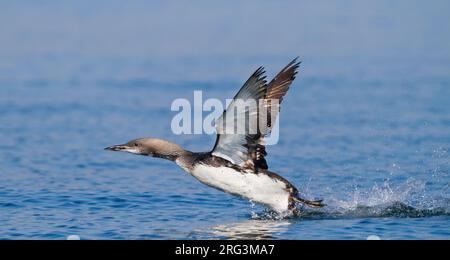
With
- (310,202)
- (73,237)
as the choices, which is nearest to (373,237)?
(310,202)

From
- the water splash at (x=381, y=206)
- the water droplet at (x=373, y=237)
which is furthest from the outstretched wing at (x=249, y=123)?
the water droplet at (x=373, y=237)

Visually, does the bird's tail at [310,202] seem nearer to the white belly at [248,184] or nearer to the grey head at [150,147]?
the white belly at [248,184]

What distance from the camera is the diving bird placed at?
11695 millimetres

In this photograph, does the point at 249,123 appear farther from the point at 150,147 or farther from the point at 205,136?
the point at 205,136

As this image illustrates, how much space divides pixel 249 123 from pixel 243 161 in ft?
1.76

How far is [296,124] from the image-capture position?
19875 millimetres

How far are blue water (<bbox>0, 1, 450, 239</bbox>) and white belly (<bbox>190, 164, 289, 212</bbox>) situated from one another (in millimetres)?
240

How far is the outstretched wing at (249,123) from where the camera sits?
11047 mm

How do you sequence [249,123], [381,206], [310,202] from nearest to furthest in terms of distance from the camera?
[249,123]
[310,202]
[381,206]

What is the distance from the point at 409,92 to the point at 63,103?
751 cm

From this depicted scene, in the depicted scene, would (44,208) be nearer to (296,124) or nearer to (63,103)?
(296,124)

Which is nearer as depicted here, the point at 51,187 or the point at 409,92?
the point at 51,187

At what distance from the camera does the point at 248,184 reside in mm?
11859
